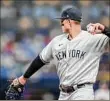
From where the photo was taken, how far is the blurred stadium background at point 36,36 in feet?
38.3

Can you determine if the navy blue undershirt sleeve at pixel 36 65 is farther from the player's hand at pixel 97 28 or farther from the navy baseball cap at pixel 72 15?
the player's hand at pixel 97 28

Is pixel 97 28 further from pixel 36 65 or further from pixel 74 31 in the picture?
pixel 36 65

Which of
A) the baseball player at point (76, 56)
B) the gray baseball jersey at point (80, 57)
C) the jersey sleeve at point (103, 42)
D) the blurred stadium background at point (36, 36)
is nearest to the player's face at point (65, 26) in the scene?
the baseball player at point (76, 56)

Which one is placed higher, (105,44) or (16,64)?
(105,44)

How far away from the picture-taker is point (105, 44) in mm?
5285

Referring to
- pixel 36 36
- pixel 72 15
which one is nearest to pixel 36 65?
pixel 72 15

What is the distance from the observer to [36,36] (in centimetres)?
1435

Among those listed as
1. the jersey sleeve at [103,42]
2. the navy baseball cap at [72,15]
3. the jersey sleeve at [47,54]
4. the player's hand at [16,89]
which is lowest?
the player's hand at [16,89]

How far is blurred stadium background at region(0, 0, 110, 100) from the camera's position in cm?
1169

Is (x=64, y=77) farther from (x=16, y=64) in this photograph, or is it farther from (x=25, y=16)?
(x=25, y=16)

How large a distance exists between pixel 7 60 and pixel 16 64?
424mm

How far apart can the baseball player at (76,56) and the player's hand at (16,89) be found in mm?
564

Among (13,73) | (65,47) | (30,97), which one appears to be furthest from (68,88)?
(13,73)

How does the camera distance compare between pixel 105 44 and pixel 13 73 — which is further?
pixel 13 73
